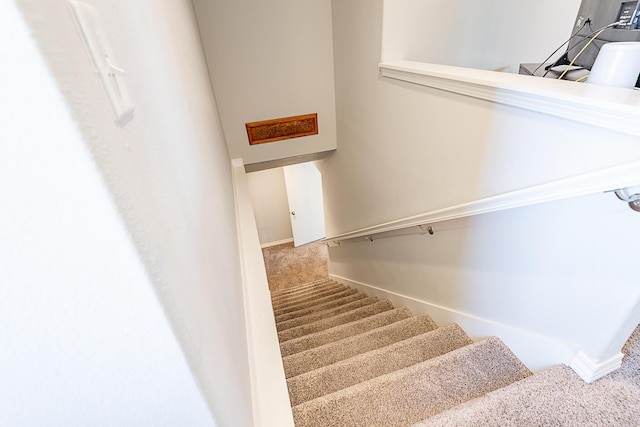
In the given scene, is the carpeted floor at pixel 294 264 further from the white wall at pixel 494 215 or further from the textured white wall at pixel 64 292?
the textured white wall at pixel 64 292

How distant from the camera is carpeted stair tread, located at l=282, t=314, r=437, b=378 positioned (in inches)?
66.0

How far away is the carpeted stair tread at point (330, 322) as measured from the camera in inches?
91.0

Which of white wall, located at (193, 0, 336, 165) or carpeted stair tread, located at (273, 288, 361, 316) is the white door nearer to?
white wall, located at (193, 0, 336, 165)

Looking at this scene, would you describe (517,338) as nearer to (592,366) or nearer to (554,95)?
(592,366)

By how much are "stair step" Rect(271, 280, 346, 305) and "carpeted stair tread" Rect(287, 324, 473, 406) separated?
2448mm

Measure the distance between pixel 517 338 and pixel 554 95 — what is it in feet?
3.55

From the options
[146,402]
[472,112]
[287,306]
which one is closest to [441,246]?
[472,112]

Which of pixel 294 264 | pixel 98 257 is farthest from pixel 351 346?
pixel 294 264

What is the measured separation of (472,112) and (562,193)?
20.2 inches

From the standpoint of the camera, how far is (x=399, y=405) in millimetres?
1253

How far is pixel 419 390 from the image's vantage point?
1.31 m

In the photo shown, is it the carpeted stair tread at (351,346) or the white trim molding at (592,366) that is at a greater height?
the white trim molding at (592,366)

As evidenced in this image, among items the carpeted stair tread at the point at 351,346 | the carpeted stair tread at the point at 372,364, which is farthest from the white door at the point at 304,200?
the carpeted stair tread at the point at 372,364

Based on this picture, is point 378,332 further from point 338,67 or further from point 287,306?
point 338,67
